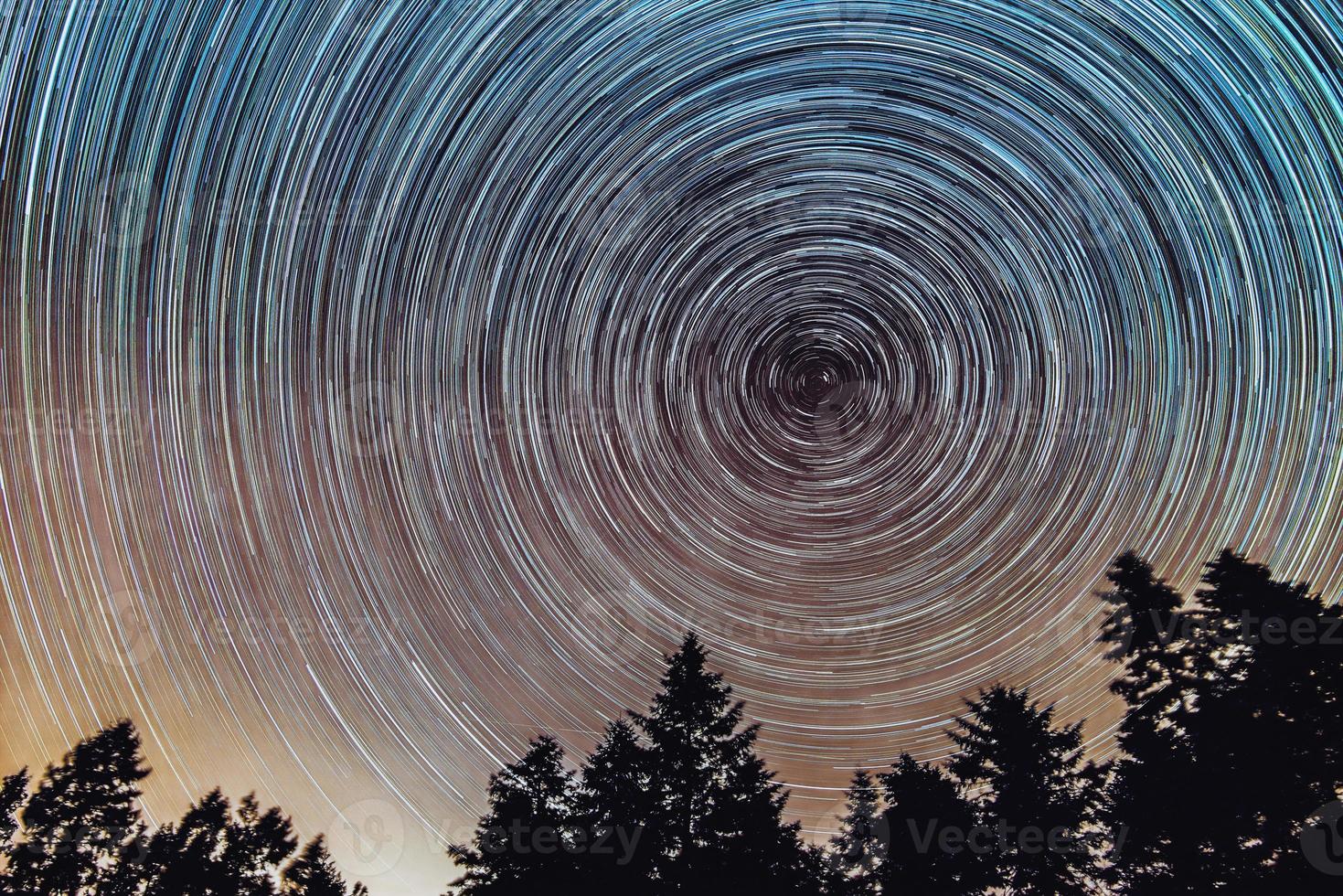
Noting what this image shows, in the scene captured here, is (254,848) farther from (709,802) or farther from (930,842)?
(930,842)

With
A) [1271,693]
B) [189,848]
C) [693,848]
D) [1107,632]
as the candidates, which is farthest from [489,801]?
[1271,693]

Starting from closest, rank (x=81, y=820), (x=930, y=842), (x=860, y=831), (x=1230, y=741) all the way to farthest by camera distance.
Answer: (x=1230, y=741), (x=930, y=842), (x=81, y=820), (x=860, y=831)

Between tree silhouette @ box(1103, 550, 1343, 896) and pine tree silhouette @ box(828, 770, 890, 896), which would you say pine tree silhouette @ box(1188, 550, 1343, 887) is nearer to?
tree silhouette @ box(1103, 550, 1343, 896)

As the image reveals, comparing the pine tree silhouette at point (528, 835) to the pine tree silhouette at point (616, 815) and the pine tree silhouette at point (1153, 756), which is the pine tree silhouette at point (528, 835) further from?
the pine tree silhouette at point (1153, 756)

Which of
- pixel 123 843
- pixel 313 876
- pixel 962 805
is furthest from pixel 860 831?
pixel 123 843

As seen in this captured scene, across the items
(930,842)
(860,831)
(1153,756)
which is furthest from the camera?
(860,831)

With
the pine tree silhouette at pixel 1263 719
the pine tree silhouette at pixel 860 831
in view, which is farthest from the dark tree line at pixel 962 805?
the pine tree silhouette at pixel 860 831

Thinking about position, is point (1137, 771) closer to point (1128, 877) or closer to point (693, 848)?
point (1128, 877)
